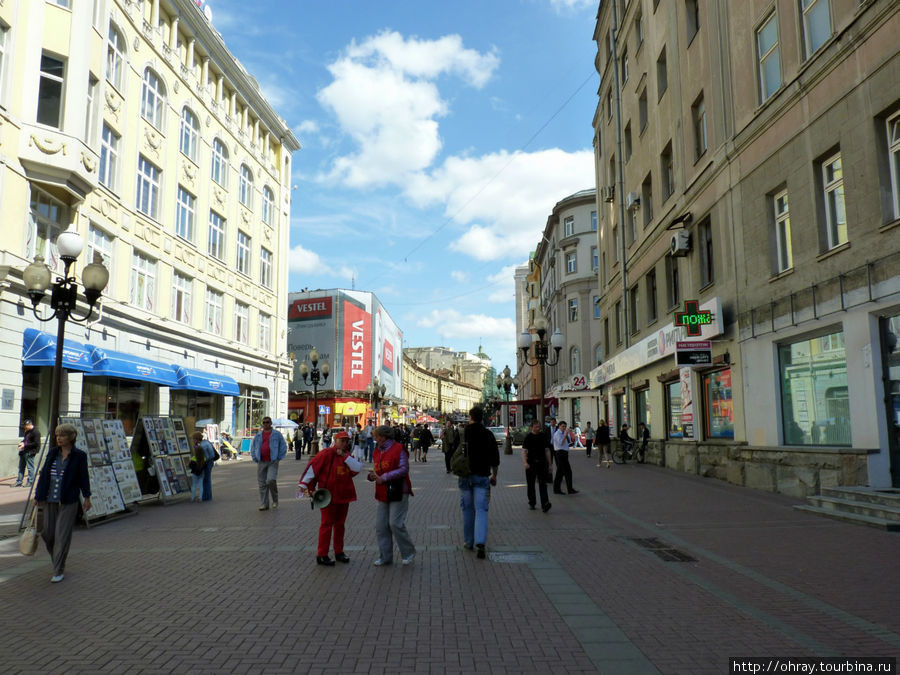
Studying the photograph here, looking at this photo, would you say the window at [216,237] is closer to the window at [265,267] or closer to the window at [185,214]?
the window at [185,214]

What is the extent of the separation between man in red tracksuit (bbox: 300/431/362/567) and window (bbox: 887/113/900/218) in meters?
9.62

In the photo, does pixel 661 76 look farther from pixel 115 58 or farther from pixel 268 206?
pixel 268 206

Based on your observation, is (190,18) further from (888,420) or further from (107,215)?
(888,420)

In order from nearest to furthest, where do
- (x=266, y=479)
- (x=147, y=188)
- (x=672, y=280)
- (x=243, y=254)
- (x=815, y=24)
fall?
(x=266, y=479) → (x=815, y=24) → (x=672, y=280) → (x=147, y=188) → (x=243, y=254)

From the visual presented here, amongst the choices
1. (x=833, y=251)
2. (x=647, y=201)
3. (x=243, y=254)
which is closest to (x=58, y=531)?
(x=833, y=251)

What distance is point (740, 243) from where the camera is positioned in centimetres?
1661

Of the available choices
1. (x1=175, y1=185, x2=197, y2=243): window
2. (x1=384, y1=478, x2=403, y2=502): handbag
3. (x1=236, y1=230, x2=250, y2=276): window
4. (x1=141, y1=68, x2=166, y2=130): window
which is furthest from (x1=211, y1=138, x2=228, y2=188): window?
(x1=384, y1=478, x2=403, y2=502): handbag

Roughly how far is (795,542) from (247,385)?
3496cm

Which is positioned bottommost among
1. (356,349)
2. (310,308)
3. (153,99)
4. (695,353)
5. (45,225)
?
(695,353)

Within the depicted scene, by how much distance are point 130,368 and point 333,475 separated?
19.1 meters

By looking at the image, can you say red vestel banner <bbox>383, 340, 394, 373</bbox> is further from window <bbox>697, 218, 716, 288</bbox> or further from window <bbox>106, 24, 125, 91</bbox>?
window <bbox>697, 218, 716, 288</bbox>

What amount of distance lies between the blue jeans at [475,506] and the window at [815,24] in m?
10.9

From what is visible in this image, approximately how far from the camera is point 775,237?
15211 mm

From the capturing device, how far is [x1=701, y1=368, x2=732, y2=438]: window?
17.8 metres
